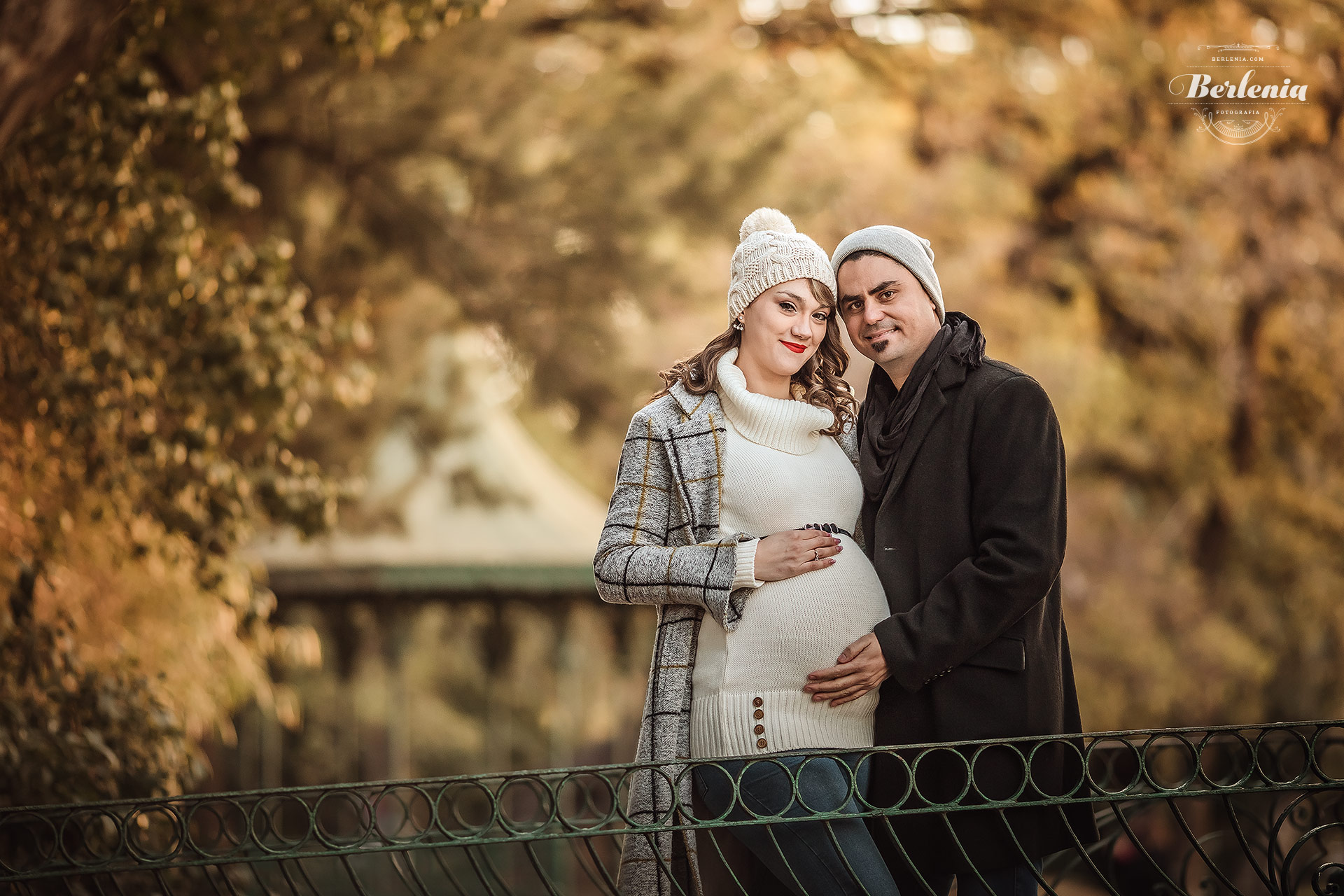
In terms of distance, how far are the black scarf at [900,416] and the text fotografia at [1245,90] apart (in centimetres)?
857

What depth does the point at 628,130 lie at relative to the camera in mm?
7672

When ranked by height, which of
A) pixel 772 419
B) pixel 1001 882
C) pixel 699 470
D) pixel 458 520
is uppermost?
pixel 772 419

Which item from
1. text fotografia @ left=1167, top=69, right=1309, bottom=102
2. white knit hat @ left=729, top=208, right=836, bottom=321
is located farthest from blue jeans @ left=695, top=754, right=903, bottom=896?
text fotografia @ left=1167, top=69, right=1309, bottom=102

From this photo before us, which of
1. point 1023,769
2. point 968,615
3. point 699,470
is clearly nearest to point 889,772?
point 1023,769

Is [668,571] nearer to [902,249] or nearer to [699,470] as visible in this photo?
[699,470]

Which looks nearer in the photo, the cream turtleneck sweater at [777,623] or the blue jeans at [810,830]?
the blue jeans at [810,830]

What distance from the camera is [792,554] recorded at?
271 centimetres

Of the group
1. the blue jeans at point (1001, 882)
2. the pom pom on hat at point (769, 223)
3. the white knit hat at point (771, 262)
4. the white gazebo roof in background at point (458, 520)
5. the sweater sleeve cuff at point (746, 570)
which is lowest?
the white gazebo roof in background at point (458, 520)

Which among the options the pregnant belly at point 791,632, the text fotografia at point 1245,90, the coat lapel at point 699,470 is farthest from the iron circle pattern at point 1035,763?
the text fotografia at point 1245,90

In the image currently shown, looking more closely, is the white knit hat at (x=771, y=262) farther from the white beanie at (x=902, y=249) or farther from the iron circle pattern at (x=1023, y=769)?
the iron circle pattern at (x=1023, y=769)

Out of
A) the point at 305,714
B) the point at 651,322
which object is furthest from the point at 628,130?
the point at 305,714

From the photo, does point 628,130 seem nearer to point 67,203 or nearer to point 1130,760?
point 67,203

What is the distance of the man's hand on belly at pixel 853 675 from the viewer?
2676 mm

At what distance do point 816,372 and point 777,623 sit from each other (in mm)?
680
